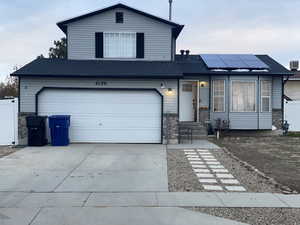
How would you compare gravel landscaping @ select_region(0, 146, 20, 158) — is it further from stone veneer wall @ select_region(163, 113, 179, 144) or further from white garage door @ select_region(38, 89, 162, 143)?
stone veneer wall @ select_region(163, 113, 179, 144)

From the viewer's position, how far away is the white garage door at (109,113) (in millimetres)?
15430

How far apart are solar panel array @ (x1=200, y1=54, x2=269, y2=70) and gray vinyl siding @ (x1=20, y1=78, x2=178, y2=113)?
439 cm

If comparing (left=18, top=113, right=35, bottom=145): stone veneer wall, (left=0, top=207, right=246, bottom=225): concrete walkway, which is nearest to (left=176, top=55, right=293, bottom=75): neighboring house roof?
(left=18, top=113, right=35, bottom=145): stone veneer wall

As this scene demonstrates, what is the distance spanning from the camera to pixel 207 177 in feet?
28.6

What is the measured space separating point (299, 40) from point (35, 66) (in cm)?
1831

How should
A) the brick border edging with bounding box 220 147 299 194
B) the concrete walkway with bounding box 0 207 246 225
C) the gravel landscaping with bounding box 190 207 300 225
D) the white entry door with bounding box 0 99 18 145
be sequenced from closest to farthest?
the concrete walkway with bounding box 0 207 246 225
the gravel landscaping with bounding box 190 207 300 225
the brick border edging with bounding box 220 147 299 194
the white entry door with bounding box 0 99 18 145

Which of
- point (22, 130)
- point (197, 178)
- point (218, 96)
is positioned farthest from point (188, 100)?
point (197, 178)

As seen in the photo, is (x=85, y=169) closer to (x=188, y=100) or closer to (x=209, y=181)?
(x=209, y=181)

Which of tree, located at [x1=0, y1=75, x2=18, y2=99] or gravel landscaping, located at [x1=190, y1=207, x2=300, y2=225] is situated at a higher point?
tree, located at [x1=0, y1=75, x2=18, y2=99]

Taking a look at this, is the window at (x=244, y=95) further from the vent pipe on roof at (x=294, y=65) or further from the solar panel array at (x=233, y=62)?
the vent pipe on roof at (x=294, y=65)

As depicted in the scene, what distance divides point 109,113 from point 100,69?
6.59 feet

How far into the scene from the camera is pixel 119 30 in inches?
693

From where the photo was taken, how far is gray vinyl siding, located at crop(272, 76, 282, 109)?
61.9 ft

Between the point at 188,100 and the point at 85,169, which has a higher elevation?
the point at 188,100
